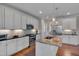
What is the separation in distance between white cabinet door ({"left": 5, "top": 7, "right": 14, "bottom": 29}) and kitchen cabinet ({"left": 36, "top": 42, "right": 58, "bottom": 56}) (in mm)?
731

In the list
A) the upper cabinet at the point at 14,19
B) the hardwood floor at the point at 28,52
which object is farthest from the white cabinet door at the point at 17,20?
the hardwood floor at the point at 28,52

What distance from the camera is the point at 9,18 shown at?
1624 millimetres

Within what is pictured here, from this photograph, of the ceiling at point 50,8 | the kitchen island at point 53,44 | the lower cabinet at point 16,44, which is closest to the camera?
the ceiling at point 50,8

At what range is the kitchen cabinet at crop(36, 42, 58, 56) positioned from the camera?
5.28ft

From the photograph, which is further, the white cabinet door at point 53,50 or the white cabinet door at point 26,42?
the white cabinet door at point 26,42

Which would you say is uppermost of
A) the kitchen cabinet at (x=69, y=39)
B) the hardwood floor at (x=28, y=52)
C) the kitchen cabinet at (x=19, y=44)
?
the kitchen cabinet at (x=69, y=39)

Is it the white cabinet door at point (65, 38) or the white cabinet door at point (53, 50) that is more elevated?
the white cabinet door at point (65, 38)

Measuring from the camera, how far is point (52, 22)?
174 centimetres

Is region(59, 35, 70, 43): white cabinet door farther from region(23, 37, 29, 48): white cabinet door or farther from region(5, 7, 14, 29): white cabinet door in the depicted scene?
region(5, 7, 14, 29): white cabinet door

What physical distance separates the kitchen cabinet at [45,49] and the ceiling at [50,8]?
0.68 metres

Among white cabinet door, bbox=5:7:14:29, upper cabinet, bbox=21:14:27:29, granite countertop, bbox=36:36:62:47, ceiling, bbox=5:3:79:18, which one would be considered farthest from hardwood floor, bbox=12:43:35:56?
ceiling, bbox=5:3:79:18

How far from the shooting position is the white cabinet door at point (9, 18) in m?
1.58

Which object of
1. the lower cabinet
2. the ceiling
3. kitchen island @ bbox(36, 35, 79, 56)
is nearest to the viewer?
the ceiling

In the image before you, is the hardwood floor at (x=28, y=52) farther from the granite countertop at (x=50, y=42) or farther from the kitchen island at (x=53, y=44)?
the granite countertop at (x=50, y=42)
